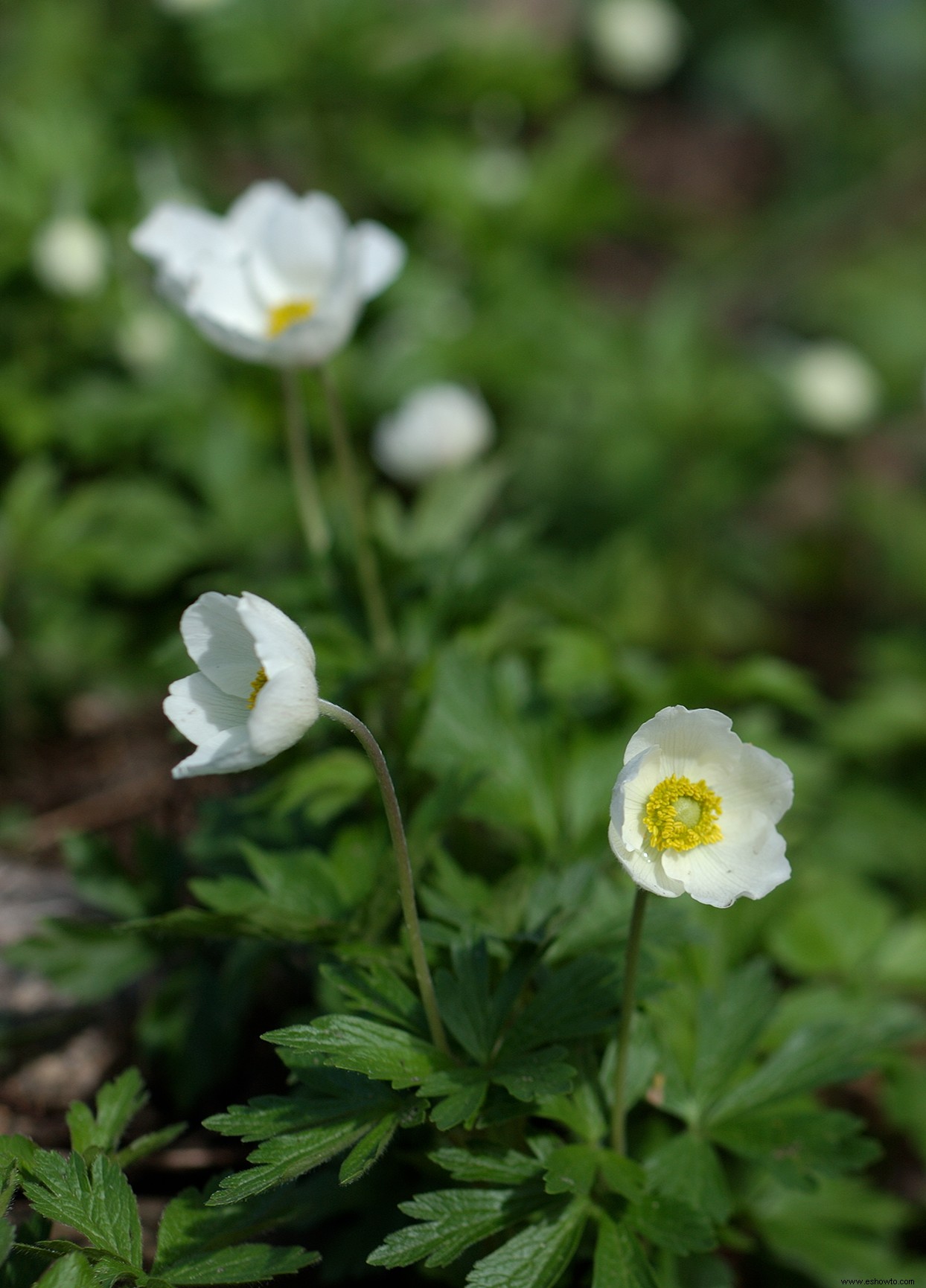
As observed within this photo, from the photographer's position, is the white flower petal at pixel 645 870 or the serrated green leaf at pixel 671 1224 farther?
the serrated green leaf at pixel 671 1224

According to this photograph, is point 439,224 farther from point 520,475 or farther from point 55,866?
point 55,866

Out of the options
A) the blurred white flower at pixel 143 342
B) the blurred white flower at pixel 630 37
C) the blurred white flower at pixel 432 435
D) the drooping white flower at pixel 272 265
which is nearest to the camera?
the drooping white flower at pixel 272 265

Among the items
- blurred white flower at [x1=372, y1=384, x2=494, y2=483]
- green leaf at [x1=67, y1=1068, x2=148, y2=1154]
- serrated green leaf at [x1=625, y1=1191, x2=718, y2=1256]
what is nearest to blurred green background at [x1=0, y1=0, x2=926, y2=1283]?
blurred white flower at [x1=372, y1=384, x2=494, y2=483]

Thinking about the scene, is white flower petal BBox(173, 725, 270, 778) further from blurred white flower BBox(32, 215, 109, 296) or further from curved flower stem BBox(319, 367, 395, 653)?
blurred white flower BBox(32, 215, 109, 296)

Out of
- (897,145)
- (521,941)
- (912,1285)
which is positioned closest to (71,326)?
(521,941)

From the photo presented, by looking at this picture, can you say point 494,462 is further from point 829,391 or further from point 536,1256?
point 536,1256

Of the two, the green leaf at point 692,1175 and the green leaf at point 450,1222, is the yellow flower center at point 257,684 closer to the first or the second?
the green leaf at point 450,1222

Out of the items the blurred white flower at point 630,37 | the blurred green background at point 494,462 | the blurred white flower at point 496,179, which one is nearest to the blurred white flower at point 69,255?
the blurred green background at point 494,462
